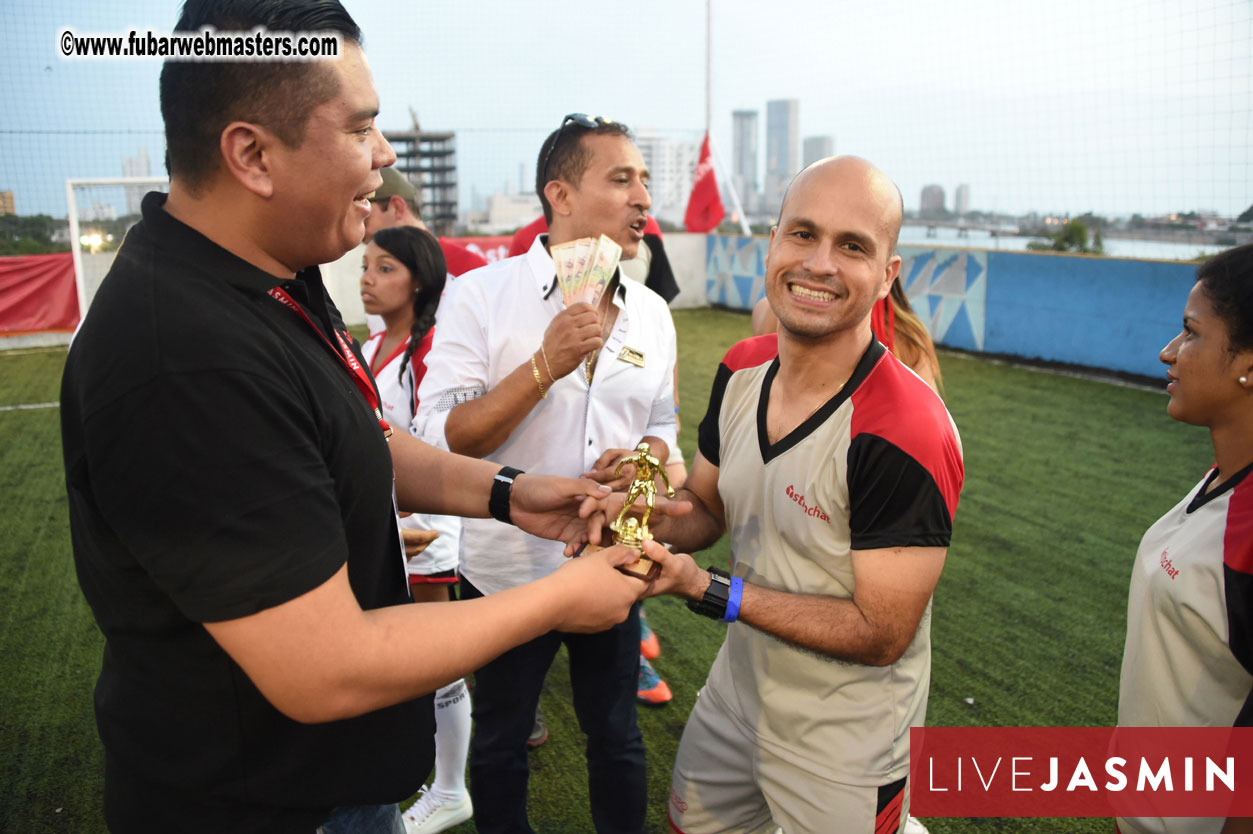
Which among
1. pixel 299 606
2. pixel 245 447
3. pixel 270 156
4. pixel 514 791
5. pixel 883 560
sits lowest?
pixel 514 791

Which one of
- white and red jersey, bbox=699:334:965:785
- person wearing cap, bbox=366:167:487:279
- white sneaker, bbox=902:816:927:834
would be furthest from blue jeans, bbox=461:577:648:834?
person wearing cap, bbox=366:167:487:279

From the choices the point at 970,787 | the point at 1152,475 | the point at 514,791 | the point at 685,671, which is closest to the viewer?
the point at 514,791

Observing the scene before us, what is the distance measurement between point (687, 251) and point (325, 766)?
16.3 metres

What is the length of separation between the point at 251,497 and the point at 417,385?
2.51 m

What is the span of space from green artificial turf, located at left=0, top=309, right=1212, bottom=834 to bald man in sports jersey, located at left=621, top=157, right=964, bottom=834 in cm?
114

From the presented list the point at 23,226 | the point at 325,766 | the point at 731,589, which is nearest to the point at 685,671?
the point at 731,589

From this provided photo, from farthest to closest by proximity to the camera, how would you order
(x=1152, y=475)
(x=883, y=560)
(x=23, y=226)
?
1. (x=23, y=226)
2. (x=1152, y=475)
3. (x=883, y=560)

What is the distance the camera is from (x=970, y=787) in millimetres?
3244

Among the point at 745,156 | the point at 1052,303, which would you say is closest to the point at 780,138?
the point at 745,156

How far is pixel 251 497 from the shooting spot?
1189mm

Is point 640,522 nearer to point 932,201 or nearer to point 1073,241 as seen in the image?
point 1073,241

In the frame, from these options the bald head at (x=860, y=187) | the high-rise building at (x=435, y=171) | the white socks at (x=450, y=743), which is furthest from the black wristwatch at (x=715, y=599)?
the high-rise building at (x=435, y=171)

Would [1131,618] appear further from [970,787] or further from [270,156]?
[270,156]

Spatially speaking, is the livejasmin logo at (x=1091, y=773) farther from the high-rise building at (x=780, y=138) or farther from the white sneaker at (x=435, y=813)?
the high-rise building at (x=780, y=138)
